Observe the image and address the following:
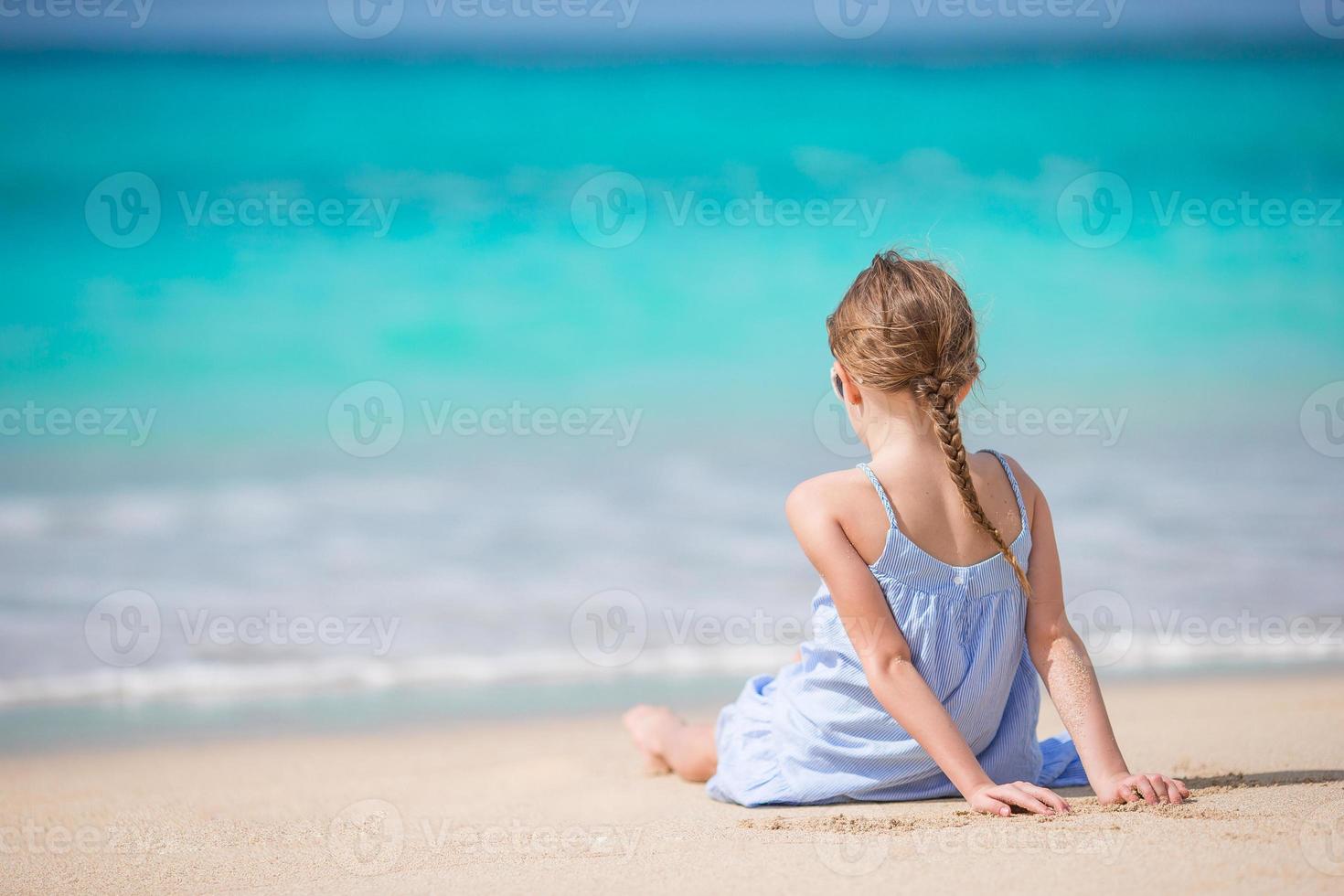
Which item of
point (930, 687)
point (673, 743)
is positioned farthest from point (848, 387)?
point (673, 743)

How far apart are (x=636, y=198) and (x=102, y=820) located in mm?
6194

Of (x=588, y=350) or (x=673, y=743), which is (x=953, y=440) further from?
(x=588, y=350)

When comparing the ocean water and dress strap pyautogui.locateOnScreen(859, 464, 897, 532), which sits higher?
the ocean water

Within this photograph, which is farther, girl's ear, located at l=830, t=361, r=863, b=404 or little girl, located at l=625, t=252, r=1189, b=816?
girl's ear, located at l=830, t=361, r=863, b=404

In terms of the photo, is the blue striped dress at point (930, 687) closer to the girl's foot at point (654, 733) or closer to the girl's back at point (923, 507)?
the girl's back at point (923, 507)

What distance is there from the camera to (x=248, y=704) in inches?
158

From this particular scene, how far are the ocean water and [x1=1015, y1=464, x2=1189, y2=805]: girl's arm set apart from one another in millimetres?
2224

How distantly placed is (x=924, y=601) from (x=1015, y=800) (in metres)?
0.39

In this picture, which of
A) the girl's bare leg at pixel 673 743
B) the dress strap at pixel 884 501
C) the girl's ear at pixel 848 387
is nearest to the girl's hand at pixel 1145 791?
the dress strap at pixel 884 501

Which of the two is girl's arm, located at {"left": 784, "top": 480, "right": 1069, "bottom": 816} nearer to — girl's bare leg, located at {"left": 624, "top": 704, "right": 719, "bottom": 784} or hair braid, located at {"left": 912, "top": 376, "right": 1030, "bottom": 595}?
hair braid, located at {"left": 912, "top": 376, "right": 1030, "bottom": 595}

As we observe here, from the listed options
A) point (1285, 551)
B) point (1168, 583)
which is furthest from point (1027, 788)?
point (1285, 551)

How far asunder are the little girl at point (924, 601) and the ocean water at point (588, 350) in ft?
6.80

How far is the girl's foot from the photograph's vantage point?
290 cm

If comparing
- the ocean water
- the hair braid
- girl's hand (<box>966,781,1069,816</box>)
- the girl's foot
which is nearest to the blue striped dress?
the hair braid
